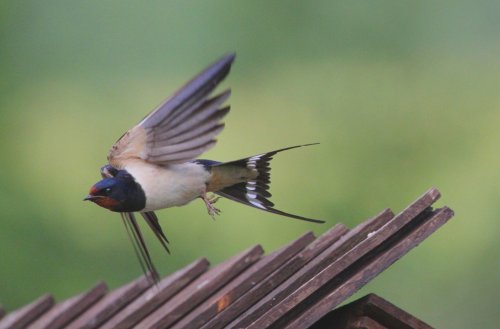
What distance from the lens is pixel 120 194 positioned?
189 inches

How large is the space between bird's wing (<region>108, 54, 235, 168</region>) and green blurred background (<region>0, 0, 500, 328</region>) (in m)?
4.09

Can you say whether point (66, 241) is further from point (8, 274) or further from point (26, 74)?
point (26, 74)

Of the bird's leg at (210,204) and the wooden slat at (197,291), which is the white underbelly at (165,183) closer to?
the bird's leg at (210,204)

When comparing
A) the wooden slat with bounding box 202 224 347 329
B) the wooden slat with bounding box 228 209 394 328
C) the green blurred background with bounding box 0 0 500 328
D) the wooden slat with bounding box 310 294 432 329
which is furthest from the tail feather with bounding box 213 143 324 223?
the green blurred background with bounding box 0 0 500 328

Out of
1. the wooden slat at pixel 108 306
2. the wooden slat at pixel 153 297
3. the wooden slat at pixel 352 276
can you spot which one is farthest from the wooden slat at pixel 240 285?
the wooden slat at pixel 108 306

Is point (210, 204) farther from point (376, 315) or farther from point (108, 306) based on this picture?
point (376, 315)

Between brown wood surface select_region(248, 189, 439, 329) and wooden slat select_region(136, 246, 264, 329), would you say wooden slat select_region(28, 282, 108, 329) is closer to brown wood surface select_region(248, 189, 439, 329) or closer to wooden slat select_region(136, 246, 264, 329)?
wooden slat select_region(136, 246, 264, 329)

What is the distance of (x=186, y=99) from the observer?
4414 mm

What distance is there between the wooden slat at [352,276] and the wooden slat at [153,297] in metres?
1.00

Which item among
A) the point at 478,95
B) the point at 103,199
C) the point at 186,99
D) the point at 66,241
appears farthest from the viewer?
the point at 478,95

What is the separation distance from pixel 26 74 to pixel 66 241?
12.0 feet

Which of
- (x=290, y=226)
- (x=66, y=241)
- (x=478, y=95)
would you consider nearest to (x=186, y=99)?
(x=290, y=226)

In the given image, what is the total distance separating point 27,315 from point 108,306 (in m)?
0.64

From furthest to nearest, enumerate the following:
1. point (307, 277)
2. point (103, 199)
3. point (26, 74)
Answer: point (26, 74)
point (103, 199)
point (307, 277)
